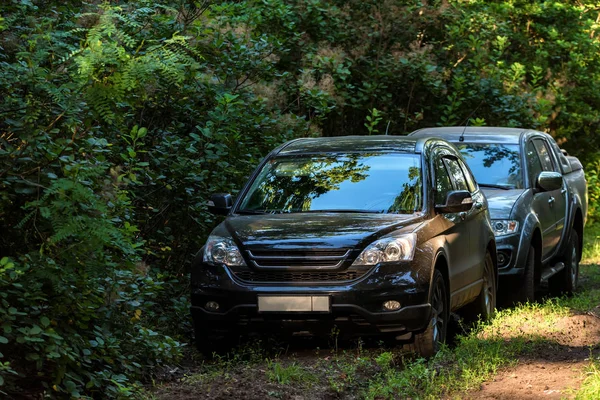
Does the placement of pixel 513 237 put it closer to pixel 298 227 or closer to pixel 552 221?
pixel 552 221

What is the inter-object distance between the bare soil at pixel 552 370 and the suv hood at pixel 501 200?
1.91m

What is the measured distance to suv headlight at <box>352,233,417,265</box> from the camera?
7.94 m

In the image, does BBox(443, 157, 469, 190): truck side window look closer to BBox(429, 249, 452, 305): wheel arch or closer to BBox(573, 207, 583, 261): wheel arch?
BBox(429, 249, 452, 305): wheel arch

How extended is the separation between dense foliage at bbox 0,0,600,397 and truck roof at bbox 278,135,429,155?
1177 mm

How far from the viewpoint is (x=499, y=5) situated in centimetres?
2312

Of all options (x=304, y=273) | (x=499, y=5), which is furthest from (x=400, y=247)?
(x=499, y=5)

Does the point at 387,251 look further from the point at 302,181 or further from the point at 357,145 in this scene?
the point at 357,145

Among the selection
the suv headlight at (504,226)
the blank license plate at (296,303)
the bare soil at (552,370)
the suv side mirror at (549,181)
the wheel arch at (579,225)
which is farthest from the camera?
the wheel arch at (579,225)

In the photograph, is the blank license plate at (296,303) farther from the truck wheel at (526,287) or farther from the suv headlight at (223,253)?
the truck wheel at (526,287)

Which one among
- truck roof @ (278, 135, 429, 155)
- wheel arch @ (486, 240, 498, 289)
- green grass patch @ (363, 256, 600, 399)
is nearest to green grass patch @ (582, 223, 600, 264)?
green grass patch @ (363, 256, 600, 399)

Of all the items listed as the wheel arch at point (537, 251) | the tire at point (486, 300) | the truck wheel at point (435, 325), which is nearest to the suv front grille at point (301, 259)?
the truck wheel at point (435, 325)

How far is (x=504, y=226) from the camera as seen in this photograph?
11.2 metres

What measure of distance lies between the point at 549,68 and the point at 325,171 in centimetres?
1529

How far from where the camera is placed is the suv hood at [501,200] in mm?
11230
